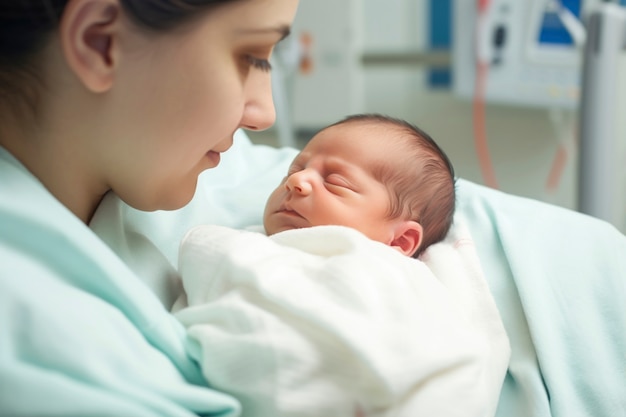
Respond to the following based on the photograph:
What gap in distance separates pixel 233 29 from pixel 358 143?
0.35m

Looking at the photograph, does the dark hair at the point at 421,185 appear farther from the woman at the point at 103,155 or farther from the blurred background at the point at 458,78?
the blurred background at the point at 458,78

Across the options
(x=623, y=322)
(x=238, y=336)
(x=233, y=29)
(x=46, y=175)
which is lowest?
(x=623, y=322)

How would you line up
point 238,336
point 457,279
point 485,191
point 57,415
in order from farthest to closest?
point 485,191, point 457,279, point 238,336, point 57,415

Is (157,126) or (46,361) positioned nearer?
(46,361)

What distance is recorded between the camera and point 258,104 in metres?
0.83

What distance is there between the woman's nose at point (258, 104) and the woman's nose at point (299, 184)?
0.15 metres

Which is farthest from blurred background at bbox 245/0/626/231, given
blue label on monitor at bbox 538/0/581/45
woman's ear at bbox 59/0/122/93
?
woman's ear at bbox 59/0/122/93

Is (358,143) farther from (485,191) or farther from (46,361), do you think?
(46,361)

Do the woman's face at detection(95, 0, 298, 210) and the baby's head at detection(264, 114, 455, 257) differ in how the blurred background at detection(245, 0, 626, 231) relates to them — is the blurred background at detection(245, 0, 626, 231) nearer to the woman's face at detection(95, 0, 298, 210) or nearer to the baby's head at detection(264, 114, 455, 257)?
the baby's head at detection(264, 114, 455, 257)

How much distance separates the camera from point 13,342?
0.61 meters

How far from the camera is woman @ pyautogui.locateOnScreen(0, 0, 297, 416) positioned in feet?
2.02

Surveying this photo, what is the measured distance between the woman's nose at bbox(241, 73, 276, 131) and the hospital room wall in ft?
6.07

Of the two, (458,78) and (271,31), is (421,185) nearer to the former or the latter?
(271,31)

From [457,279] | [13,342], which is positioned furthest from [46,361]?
[457,279]
